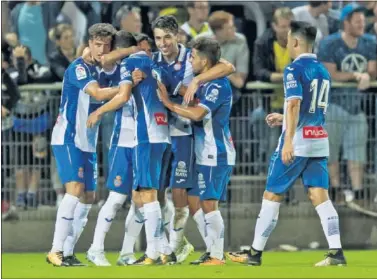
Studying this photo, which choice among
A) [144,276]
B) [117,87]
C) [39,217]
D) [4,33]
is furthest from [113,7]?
[144,276]

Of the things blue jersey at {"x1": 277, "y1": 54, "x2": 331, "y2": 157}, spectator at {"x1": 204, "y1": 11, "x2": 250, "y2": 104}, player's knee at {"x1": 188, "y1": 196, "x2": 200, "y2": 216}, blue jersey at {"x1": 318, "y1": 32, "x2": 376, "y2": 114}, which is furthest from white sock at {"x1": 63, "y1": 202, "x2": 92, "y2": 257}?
blue jersey at {"x1": 318, "y1": 32, "x2": 376, "y2": 114}

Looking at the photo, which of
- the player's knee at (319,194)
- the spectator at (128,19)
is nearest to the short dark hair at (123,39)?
the player's knee at (319,194)

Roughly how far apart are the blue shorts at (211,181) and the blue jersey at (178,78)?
0.39 meters

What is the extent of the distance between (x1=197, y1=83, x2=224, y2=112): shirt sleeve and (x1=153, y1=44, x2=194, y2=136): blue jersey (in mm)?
240

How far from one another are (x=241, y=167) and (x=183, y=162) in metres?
3.45

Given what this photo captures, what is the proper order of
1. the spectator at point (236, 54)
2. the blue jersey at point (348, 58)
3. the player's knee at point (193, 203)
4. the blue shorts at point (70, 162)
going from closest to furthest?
1. the blue shorts at point (70, 162)
2. the player's knee at point (193, 203)
3. the spectator at point (236, 54)
4. the blue jersey at point (348, 58)

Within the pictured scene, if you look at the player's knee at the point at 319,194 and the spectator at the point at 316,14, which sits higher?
the spectator at the point at 316,14

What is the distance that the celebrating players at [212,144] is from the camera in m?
16.1

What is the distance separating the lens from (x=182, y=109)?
1586 cm

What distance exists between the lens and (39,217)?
1962 cm

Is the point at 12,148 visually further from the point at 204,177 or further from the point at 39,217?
the point at 204,177

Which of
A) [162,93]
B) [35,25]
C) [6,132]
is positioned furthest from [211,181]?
[35,25]

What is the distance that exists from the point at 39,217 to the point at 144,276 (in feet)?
17.0

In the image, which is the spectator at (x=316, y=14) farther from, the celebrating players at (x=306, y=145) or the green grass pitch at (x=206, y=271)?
the celebrating players at (x=306, y=145)
